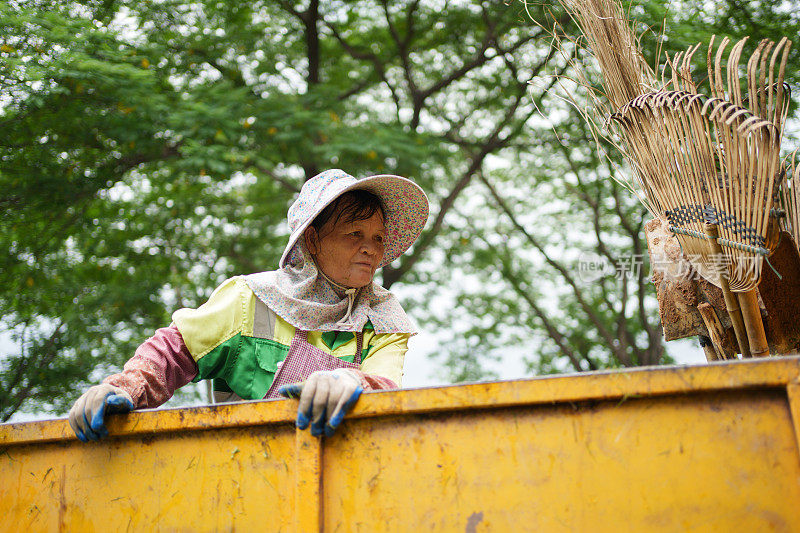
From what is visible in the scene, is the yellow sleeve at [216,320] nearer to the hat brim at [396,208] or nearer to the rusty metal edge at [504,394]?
the hat brim at [396,208]

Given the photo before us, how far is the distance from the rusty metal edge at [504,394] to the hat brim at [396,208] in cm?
80

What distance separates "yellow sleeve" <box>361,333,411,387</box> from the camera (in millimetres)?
2123

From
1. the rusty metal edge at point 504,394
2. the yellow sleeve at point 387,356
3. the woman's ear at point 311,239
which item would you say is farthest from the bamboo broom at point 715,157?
the woman's ear at point 311,239

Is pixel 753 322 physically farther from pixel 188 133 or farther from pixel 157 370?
pixel 188 133

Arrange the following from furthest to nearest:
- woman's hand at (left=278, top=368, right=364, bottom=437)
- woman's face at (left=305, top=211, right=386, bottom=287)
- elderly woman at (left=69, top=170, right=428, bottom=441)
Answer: woman's face at (left=305, top=211, right=386, bottom=287), elderly woman at (left=69, top=170, right=428, bottom=441), woman's hand at (left=278, top=368, right=364, bottom=437)

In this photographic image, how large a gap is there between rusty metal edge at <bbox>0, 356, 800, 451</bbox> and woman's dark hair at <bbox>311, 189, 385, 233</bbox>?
978mm

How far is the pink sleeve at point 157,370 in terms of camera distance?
1884 millimetres

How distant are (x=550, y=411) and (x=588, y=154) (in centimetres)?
636

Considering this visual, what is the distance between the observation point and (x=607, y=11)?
224 centimetres

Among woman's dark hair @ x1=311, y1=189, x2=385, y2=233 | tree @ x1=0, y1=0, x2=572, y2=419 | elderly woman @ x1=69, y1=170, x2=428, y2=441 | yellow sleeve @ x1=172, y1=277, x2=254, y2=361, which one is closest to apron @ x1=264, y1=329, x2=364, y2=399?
elderly woman @ x1=69, y1=170, x2=428, y2=441

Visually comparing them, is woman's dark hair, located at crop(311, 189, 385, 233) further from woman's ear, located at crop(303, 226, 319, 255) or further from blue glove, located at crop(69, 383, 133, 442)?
blue glove, located at crop(69, 383, 133, 442)

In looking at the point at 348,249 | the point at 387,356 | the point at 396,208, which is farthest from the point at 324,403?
the point at 396,208

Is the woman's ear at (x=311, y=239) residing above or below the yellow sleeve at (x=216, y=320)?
above

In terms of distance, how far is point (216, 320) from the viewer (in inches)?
84.0
